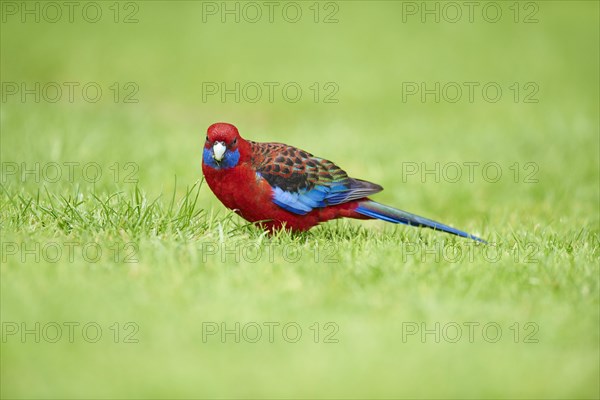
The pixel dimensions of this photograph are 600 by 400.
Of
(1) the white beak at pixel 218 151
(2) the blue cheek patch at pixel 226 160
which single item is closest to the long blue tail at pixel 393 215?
(2) the blue cheek patch at pixel 226 160

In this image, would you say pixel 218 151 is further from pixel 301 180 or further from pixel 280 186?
pixel 301 180

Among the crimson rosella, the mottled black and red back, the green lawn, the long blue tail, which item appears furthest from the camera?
the long blue tail

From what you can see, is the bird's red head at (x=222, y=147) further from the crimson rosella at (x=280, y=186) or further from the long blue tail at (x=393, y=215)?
the long blue tail at (x=393, y=215)

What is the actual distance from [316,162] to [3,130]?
4.08 meters

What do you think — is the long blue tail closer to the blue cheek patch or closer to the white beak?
the blue cheek patch

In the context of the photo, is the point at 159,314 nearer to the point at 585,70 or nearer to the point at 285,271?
the point at 285,271

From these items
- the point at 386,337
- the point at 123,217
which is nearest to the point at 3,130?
the point at 123,217

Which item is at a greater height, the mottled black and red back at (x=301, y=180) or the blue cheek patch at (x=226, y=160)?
the blue cheek patch at (x=226, y=160)

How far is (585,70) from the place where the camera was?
1145 cm

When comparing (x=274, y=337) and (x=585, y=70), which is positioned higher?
(x=585, y=70)

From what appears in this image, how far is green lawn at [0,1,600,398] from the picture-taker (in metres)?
2.94

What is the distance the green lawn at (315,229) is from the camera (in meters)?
2.94

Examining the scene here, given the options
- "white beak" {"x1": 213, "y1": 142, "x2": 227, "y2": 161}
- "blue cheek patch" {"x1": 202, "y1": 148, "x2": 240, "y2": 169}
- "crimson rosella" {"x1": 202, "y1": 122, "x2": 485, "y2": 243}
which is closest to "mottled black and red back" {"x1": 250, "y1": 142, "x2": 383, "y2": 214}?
"crimson rosella" {"x1": 202, "y1": 122, "x2": 485, "y2": 243}

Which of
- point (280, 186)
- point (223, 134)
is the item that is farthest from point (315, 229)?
point (223, 134)
